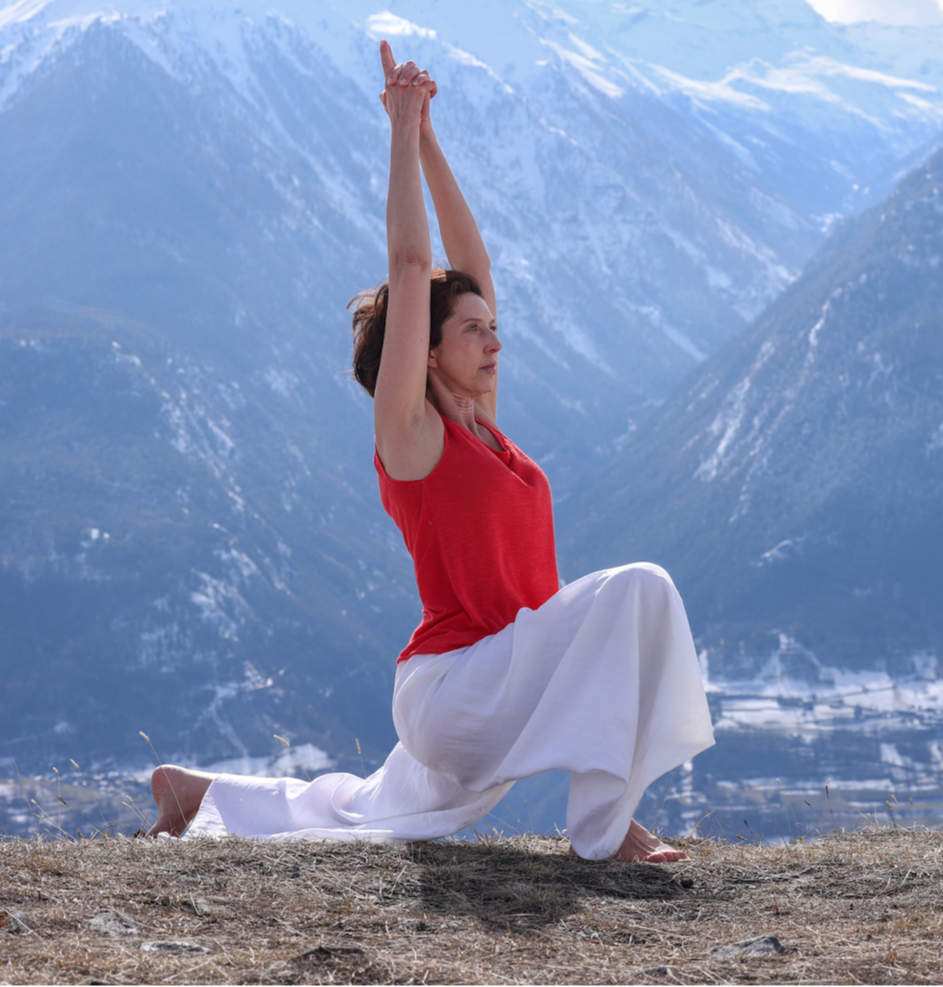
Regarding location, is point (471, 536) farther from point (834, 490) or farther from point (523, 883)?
point (834, 490)

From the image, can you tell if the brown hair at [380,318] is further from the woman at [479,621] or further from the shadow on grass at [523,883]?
the shadow on grass at [523,883]

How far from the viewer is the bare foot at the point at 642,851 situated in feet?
10.9

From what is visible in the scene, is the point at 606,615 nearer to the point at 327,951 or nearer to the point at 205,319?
the point at 327,951

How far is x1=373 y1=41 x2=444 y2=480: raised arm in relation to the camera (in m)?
3.21

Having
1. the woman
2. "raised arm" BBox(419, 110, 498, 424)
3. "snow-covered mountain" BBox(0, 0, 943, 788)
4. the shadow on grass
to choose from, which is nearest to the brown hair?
the woman

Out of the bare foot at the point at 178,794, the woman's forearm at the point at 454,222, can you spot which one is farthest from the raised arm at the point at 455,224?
the bare foot at the point at 178,794

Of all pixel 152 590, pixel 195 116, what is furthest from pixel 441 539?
pixel 195 116

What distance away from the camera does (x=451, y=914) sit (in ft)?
9.03

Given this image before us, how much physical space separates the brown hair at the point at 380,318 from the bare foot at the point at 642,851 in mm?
1693

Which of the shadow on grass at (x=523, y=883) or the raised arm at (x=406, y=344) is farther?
the raised arm at (x=406, y=344)

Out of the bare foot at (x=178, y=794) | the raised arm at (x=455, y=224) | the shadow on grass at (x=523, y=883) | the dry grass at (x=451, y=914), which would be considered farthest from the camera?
the bare foot at (x=178, y=794)

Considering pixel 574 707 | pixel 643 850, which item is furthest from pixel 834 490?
pixel 574 707

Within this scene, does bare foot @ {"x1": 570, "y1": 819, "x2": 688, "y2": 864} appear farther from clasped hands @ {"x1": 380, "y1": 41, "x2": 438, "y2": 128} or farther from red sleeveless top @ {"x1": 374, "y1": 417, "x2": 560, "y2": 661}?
clasped hands @ {"x1": 380, "y1": 41, "x2": 438, "y2": 128}

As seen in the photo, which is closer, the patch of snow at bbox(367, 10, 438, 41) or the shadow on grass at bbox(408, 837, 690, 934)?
the shadow on grass at bbox(408, 837, 690, 934)
